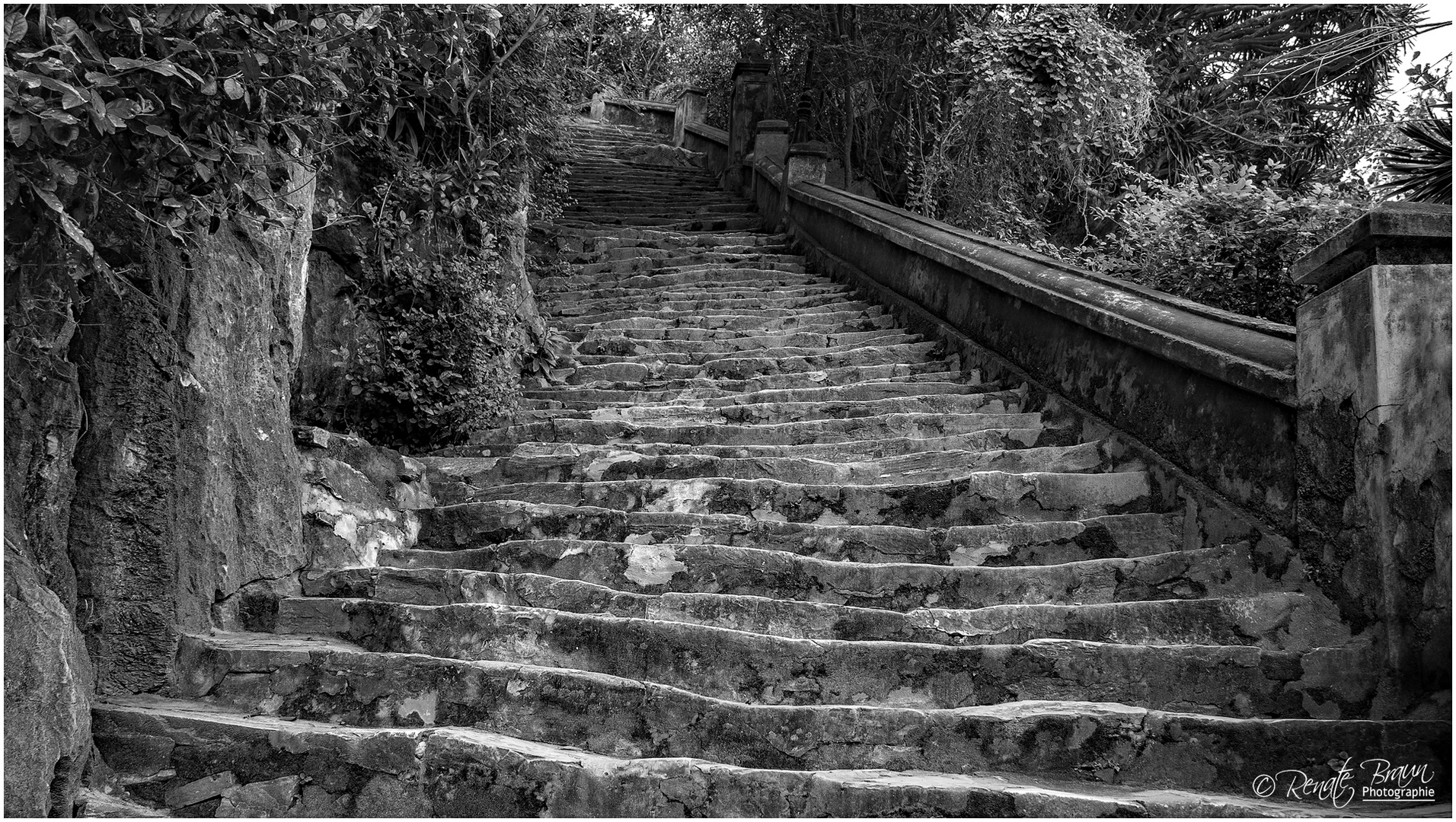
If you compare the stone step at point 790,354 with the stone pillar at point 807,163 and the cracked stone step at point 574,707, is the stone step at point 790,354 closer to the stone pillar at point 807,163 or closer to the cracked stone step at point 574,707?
the cracked stone step at point 574,707

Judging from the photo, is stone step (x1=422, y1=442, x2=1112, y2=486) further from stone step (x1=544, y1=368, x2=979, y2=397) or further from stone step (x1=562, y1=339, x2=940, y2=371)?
stone step (x1=562, y1=339, x2=940, y2=371)

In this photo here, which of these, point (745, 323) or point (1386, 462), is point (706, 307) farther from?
point (1386, 462)

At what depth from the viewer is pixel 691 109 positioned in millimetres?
16531

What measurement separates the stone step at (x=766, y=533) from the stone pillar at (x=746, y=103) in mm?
8339

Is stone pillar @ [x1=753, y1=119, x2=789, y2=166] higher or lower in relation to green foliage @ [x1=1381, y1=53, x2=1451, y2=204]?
higher

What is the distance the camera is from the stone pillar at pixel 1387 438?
289cm

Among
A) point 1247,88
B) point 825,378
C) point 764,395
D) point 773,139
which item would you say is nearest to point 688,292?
point 825,378

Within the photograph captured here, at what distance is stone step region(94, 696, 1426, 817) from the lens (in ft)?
8.48

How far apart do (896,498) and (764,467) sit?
26.8 inches

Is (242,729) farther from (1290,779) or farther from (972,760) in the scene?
(1290,779)

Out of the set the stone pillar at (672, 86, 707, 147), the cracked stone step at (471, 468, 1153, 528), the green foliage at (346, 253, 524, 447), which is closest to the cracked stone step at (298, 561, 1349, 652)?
the cracked stone step at (471, 468, 1153, 528)

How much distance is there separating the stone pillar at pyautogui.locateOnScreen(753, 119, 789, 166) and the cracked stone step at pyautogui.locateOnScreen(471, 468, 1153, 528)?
707 centimetres

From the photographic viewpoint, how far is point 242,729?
3020 millimetres

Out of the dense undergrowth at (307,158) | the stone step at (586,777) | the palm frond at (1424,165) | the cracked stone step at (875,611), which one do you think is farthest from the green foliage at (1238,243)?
the dense undergrowth at (307,158)
